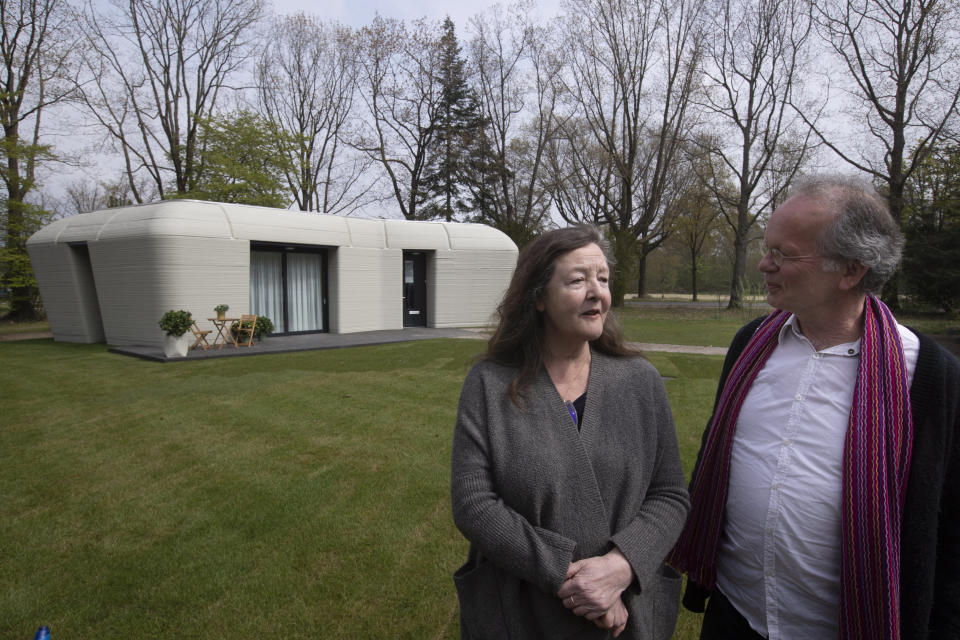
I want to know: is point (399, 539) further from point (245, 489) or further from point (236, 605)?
point (245, 489)

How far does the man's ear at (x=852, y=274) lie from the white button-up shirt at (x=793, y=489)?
0.17 m

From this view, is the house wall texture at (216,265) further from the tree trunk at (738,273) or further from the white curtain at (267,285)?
the tree trunk at (738,273)

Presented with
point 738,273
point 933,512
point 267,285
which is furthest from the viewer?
point 738,273

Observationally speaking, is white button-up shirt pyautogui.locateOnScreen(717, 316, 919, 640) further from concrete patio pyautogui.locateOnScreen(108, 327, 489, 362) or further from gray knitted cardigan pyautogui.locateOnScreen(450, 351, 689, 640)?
concrete patio pyautogui.locateOnScreen(108, 327, 489, 362)

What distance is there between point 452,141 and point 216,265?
20.1 meters

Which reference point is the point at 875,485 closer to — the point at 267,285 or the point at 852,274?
the point at 852,274

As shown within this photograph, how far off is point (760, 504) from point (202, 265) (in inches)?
551

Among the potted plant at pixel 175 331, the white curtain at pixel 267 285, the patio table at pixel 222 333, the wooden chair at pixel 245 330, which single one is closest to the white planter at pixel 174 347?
the potted plant at pixel 175 331

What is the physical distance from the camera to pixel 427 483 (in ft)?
15.0

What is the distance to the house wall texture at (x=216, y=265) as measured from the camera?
42.3 ft

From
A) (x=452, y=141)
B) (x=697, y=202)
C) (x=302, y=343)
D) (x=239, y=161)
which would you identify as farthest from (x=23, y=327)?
(x=697, y=202)

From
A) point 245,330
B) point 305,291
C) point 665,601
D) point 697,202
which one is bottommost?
point 245,330

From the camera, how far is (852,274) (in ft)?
4.90

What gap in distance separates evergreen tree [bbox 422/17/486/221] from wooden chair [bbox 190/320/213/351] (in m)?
19.8
